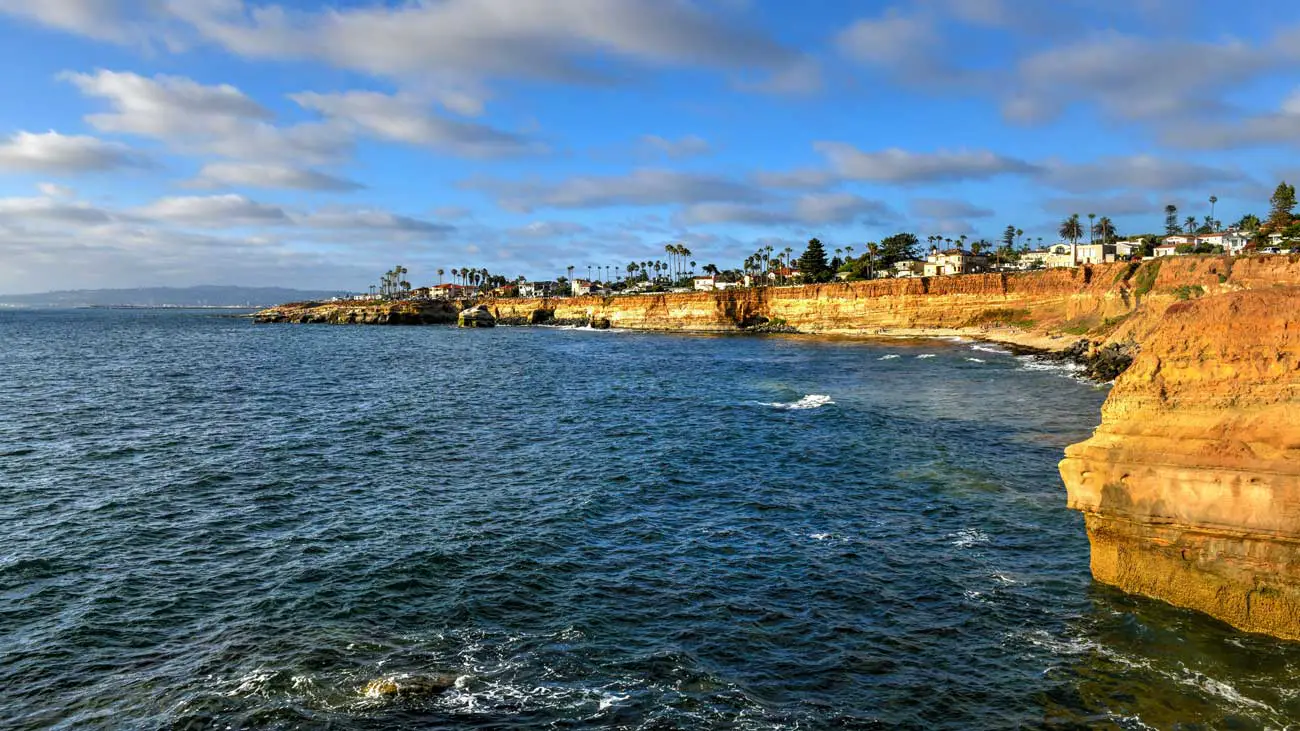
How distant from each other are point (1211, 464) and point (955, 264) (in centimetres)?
15054

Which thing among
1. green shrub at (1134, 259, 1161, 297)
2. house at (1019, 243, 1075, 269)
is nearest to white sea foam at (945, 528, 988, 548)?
green shrub at (1134, 259, 1161, 297)

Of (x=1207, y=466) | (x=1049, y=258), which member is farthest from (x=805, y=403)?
(x=1049, y=258)

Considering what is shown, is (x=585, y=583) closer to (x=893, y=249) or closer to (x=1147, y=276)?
(x=1147, y=276)

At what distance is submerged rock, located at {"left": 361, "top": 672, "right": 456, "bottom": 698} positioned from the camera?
13.3 m

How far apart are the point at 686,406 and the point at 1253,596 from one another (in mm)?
35250

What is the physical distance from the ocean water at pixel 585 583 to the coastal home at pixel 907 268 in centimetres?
12976

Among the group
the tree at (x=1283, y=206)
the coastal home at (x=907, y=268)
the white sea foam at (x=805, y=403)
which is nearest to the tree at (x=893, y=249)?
the coastal home at (x=907, y=268)

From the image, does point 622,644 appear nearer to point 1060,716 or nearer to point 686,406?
point 1060,716

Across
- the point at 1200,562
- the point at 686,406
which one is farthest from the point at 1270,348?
the point at 686,406

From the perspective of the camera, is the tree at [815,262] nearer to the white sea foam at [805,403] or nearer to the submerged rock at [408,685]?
the white sea foam at [805,403]

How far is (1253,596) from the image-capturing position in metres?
14.2

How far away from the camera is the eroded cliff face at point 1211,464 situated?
13.5 metres

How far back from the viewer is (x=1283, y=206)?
10338 cm

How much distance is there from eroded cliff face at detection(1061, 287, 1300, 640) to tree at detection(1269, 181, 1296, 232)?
116135mm
